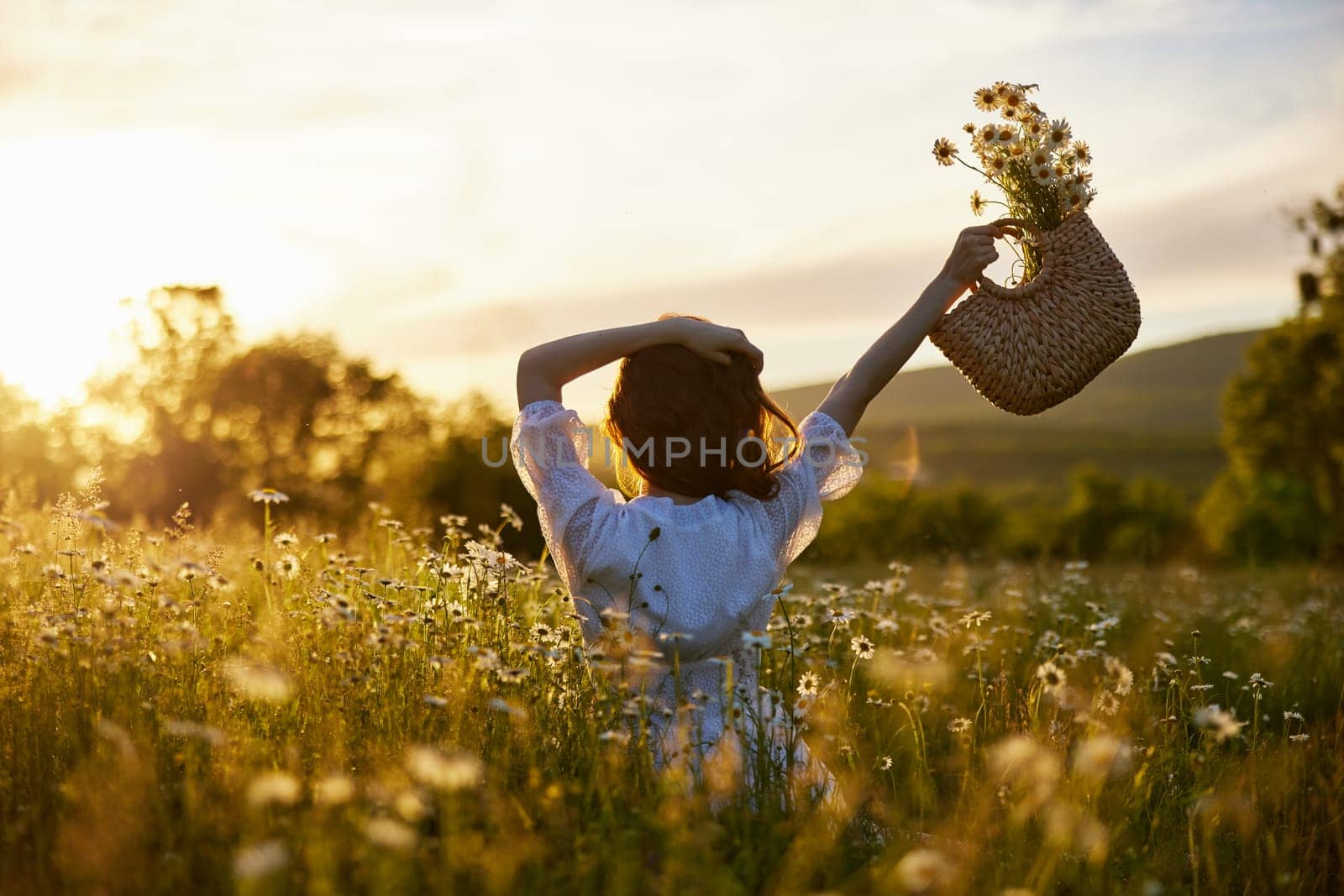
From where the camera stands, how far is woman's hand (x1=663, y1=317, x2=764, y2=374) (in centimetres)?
334

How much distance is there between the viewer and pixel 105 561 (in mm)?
3609

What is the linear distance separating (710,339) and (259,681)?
1.61 m

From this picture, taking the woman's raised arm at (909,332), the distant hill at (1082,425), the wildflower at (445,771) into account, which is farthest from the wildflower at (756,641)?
the distant hill at (1082,425)

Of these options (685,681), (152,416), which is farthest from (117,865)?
(152,416)

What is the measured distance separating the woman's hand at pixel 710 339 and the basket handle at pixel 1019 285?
126cm

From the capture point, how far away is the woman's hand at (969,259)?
4.09m

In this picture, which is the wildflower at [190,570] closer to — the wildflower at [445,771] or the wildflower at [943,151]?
the wildflower at [445,771]

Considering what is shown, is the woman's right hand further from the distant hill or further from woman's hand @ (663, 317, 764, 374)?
the distant hill

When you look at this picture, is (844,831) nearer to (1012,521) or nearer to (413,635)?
(413,635)

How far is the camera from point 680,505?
11.5 feet

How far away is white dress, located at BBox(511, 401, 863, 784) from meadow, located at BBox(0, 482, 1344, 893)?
0.12 metres

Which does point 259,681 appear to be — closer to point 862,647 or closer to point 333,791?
point 333,791

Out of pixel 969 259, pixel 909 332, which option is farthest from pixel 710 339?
pixel 969 259

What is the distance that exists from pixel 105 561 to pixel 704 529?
2.01 meters
